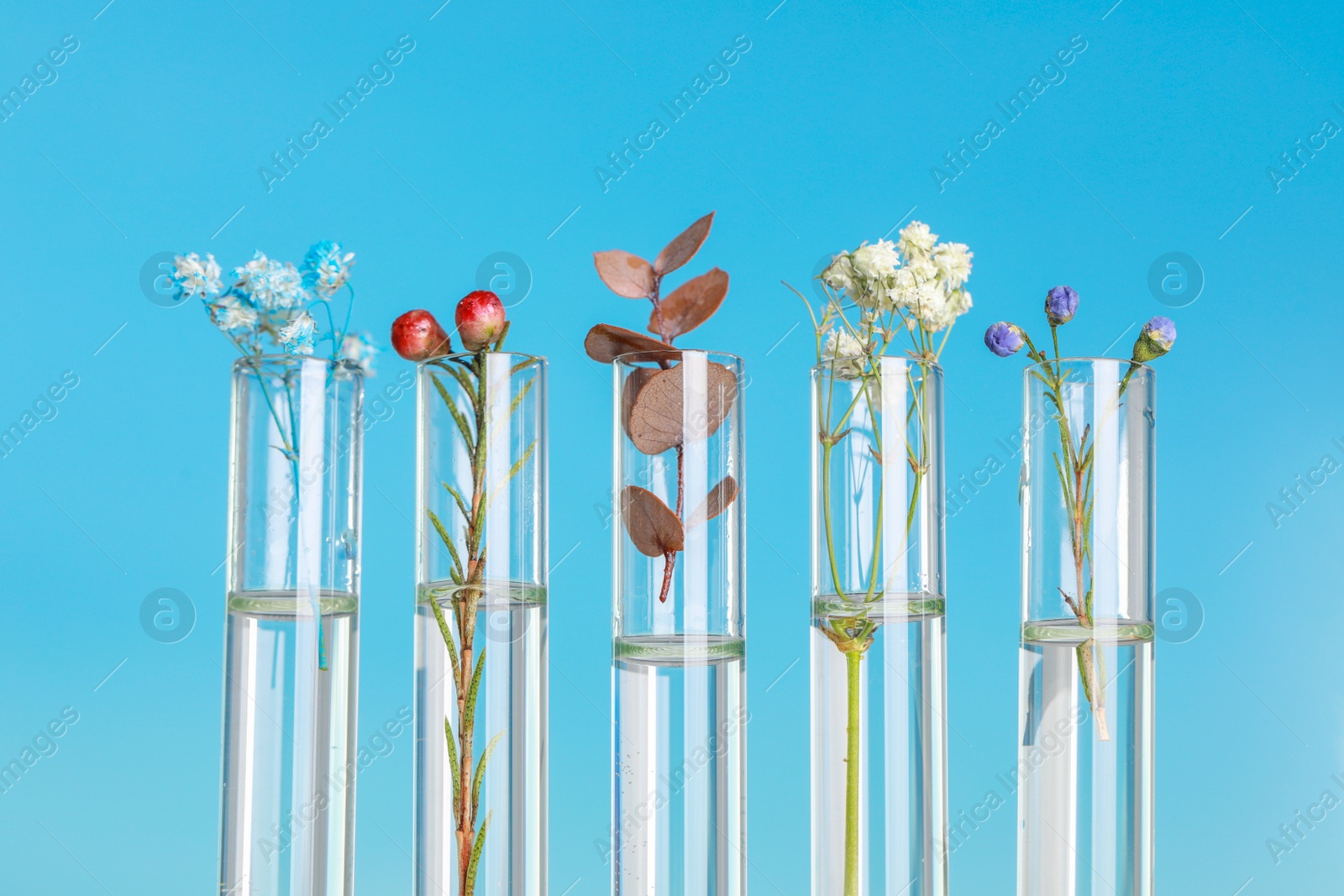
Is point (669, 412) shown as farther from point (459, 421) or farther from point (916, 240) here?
point (916, 240)

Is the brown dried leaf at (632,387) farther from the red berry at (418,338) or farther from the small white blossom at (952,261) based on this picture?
the small white blossom at (952,261)

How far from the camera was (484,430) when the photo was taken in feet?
3.73

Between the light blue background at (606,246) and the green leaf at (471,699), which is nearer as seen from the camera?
the green leaf at (471,699)

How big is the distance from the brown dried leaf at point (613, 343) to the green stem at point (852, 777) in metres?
0.35

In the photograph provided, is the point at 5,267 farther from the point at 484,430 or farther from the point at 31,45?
the point at 484,430

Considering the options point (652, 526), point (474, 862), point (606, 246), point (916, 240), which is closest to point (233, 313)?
point (652, 526)

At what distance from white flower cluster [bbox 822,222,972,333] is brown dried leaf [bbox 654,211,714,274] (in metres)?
0.14

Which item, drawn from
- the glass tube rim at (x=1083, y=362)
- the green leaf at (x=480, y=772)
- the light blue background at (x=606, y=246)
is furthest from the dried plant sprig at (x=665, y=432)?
the light blue background at (x=606, y=246)

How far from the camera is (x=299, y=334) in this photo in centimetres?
122

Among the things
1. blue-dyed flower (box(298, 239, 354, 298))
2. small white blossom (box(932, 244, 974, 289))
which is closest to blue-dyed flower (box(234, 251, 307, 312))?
blue-dyed flower (box(298, 239, 354, 298))

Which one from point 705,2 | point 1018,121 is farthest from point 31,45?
point 1018,121

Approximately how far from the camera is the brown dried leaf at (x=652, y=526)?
1.09m

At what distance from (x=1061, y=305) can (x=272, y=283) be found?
80 centimetres

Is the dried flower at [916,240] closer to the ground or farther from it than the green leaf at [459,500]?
farther from it
